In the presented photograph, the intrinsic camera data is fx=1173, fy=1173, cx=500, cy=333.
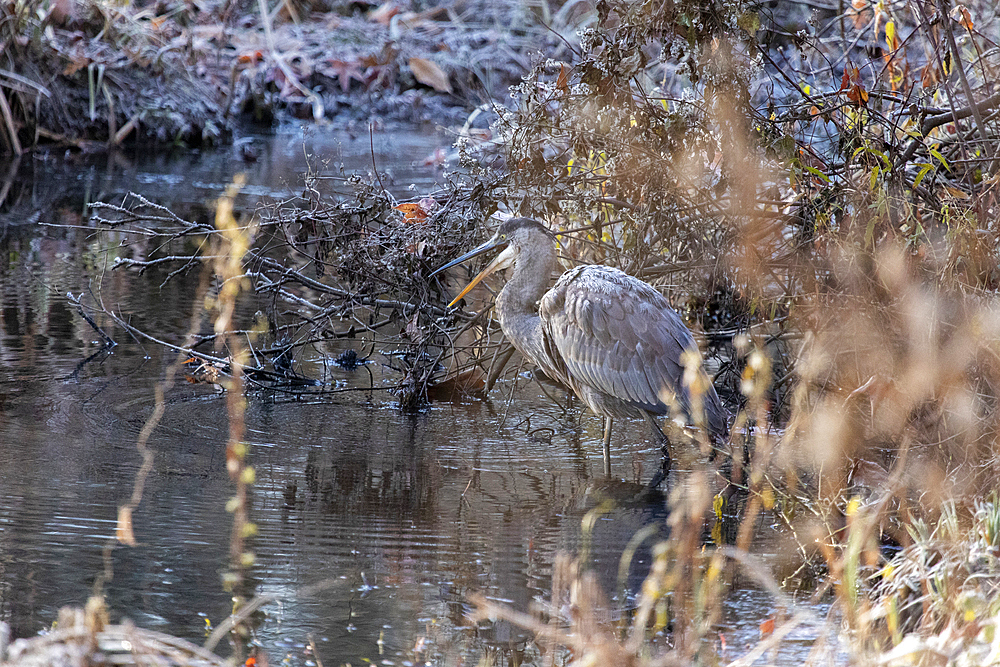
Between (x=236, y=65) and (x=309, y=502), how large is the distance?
13.3m

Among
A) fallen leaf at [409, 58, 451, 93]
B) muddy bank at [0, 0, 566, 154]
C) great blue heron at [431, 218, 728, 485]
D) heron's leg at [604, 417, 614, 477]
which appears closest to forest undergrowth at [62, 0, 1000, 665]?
great blue heron at [431, 218, 728, 485]

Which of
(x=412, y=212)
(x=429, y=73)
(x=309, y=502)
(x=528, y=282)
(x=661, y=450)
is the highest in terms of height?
(x=429, y=73)

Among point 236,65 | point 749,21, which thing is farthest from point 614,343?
point 236,65

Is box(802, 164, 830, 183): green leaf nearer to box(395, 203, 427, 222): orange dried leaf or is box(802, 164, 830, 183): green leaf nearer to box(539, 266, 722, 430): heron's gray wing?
box(539, 266, 722, 430): heron's gray wing

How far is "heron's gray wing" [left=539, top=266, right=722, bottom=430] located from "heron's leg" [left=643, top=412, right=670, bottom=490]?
119 mm

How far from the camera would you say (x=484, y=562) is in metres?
4.49

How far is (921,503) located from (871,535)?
312 mm

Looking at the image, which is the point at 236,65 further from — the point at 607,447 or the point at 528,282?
the point at 607,447

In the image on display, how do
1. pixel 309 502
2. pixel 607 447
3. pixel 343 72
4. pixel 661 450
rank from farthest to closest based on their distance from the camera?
pixel 343 72, pixel 661 450, pixel 607 447, pixel 309 502

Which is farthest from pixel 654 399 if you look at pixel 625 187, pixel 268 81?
pixel 268 81

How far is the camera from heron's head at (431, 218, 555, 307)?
20.6ft

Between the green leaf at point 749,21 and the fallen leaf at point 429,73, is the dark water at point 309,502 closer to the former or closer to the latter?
the green leaf at point 749,21

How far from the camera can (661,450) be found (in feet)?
19.9

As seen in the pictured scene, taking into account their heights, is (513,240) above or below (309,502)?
above
